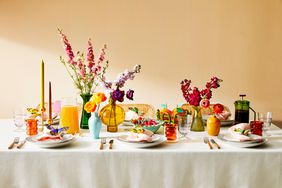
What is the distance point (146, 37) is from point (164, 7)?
332 mm

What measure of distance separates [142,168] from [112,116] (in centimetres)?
52

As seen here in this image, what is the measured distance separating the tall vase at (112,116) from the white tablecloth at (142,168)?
44cm

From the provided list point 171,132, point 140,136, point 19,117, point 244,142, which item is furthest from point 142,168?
point 19,117

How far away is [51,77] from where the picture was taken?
369 cm

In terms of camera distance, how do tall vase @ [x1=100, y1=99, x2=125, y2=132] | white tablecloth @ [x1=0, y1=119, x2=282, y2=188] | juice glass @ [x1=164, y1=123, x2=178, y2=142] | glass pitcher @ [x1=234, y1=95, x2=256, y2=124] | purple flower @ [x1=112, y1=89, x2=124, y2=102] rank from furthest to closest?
glass pitcher @ [x1=234, y1=95, x2=256, y2=124] → tall vase @ [x1=100, y1=99, x2=125, y2=132] → purple flower @ [x1=112, y1=89, x2=124, y2=102] → juice glass @ [x1=164, y1=123, x2=178, y2=142] → white tablecloth @ [x1=0, y1=119, x2=282, y2=188]

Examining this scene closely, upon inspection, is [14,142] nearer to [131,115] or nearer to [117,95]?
[117,95]

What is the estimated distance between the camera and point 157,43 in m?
3.66

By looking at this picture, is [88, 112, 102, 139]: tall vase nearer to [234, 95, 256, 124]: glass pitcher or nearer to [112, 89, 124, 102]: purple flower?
[112, 89, 124, 102]: purple flower

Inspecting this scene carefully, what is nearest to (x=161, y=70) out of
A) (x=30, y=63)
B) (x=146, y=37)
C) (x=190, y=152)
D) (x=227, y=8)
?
(x=146, y=37)

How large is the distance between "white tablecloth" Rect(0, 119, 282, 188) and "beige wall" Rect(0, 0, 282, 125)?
197 cm

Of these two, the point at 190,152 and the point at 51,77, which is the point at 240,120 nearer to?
the point at 190,152

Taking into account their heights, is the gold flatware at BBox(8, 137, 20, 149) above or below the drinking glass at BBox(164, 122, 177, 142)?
below

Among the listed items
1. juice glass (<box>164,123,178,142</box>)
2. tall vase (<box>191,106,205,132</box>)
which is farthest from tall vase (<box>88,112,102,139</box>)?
tall vase (<box>191,106,205,132</box>)

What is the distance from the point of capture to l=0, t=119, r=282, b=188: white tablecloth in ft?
5.74
